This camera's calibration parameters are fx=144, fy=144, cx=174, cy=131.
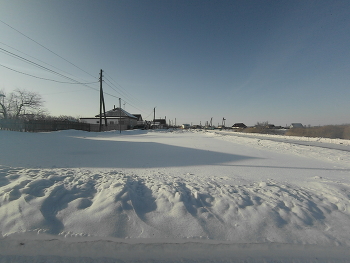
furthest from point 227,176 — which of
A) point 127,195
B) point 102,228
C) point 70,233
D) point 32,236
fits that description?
point 32,236

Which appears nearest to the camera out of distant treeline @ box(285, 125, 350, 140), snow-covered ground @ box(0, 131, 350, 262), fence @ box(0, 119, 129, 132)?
snow-covered ground @ box(0, 131, 350, 262)

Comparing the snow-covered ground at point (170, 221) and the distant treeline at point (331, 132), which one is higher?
the distant treeline at point (331, 132)

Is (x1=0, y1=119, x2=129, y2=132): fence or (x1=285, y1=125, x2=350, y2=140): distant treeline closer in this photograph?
(x1=285, y1=125, x2=350, y2=140): distant treeline

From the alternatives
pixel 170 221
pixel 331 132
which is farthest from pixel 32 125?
pixel 331 132

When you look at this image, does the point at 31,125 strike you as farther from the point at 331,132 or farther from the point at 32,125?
the point at 331,132

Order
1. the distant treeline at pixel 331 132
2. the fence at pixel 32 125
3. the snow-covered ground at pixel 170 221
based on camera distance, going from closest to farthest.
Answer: the snow-covered ground at pixel 170 221 → the distant treeline at pixel 331 132 → the fence at pixel 32 125

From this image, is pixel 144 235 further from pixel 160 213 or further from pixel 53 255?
pixel 53 255

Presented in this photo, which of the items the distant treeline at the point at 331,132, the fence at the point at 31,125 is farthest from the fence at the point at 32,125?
the distant treeline at the point at 331,132

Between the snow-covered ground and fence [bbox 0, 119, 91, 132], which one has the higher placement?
fence [bbox 0, 119, 91, 132]

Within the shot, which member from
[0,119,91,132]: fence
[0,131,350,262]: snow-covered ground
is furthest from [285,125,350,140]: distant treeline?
[0,119,91,132]: fence

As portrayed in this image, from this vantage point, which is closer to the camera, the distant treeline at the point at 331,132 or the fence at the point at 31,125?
the distant treeline at the point at 331,132

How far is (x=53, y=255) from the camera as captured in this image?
1688 mm

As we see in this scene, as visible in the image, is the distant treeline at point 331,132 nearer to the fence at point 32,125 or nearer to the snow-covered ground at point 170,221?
the snow-covered ground at point 170,221

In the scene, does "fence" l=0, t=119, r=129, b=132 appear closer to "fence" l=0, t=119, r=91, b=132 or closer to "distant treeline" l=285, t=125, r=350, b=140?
"fence" l=0, t=119, r=91, b=132
